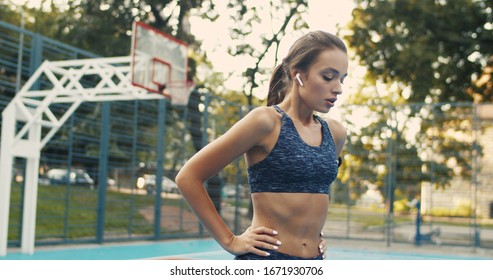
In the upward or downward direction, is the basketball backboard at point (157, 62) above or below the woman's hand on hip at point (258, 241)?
above

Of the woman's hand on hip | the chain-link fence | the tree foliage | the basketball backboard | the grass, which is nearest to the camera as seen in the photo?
the woman's hand on hip

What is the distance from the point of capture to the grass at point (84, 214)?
40.4 feet

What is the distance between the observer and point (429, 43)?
67.3 feet

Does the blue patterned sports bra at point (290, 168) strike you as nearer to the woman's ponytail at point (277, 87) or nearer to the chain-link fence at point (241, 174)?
the woman's ponytail at point (277, 87)

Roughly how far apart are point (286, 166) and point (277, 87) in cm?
38

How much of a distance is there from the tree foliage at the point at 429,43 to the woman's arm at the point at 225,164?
18.6 meters

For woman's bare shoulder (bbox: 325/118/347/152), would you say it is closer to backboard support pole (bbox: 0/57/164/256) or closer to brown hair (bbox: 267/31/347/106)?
brown hair (bbox: 267/31/347/106)

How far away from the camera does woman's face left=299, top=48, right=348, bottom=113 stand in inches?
79.4

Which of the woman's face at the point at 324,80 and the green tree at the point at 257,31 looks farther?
the green tree at the point at 257,31

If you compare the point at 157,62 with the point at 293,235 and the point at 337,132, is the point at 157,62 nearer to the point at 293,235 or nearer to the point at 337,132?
the point at 337,132

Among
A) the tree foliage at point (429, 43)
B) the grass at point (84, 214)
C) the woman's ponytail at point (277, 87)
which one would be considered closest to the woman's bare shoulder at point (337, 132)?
the woman's ponytail at point (277, 87)

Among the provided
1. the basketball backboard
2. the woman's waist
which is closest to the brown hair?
the woman's waist

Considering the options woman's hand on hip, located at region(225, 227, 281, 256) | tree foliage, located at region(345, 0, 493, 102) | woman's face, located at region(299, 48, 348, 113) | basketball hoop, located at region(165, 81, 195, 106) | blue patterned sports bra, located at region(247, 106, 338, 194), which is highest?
tree foliage, located at region(345, 0, 493, 102)

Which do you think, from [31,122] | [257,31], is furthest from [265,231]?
[257,31]
